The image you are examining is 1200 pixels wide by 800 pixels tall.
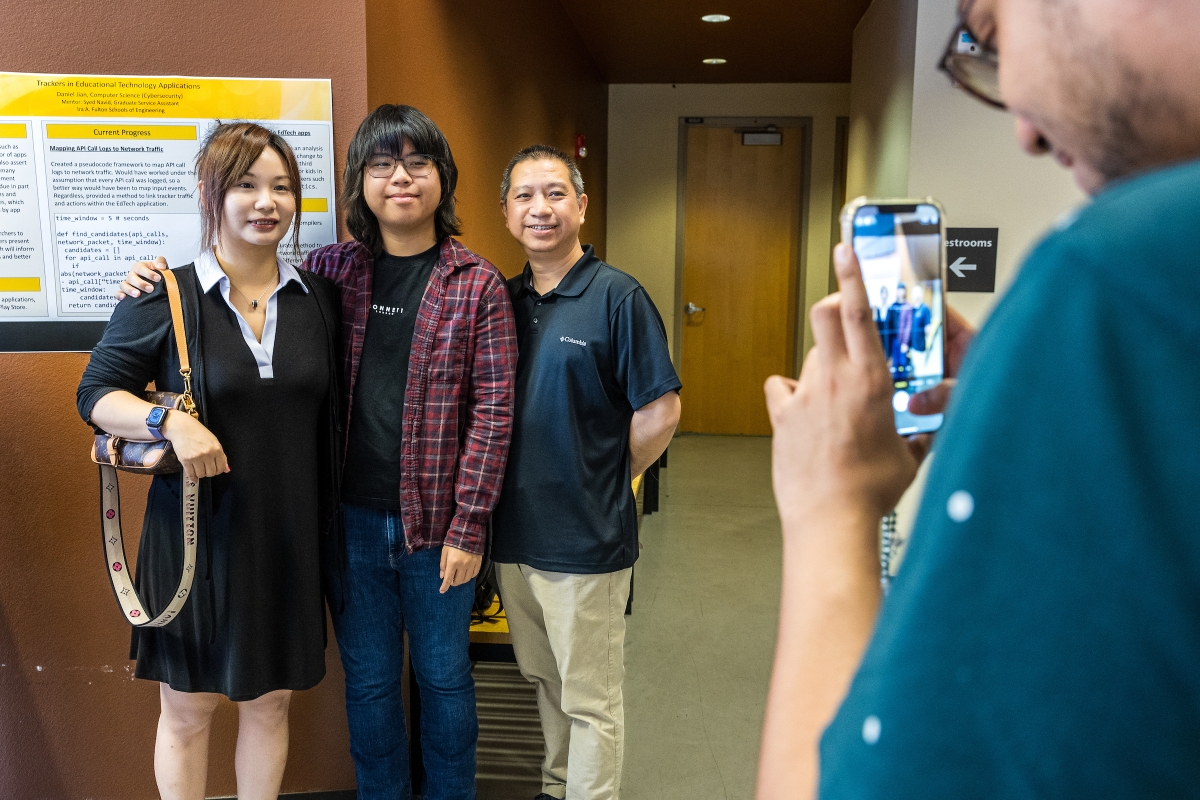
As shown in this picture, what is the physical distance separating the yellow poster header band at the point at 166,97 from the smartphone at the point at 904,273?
1.77 m

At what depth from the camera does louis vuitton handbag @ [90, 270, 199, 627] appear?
62.8 inches

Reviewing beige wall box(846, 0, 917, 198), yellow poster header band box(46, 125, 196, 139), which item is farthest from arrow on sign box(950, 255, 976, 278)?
yellow poster header band box(46, 125, 196, 139)

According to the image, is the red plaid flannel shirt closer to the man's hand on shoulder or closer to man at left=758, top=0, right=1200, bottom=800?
the man's hand on shoulder

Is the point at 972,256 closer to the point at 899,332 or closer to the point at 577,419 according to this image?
the point at 577,419

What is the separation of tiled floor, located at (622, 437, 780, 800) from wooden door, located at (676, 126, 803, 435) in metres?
2.11

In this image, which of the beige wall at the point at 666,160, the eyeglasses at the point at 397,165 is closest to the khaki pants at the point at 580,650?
the eyeglasses at the point at 397,165

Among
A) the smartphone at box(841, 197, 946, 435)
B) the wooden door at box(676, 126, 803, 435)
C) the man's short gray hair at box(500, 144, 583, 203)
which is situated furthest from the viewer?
→ the wooden door at box(676, 126, 803, 435)

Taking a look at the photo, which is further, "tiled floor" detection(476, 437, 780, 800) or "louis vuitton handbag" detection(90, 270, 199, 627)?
"tiled floor" detection(476, 437, 780, 800)

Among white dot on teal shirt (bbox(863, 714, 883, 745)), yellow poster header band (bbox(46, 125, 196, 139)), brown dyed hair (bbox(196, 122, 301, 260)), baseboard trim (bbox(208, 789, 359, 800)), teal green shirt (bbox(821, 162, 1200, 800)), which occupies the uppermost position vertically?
yellow poster header band (bbox(46, 125, 196, 139))

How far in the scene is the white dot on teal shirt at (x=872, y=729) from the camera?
0.29 metres

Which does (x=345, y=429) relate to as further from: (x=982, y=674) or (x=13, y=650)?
(x=982, y=674)

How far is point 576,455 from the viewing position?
2.01 meters

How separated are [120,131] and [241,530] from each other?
1.09 meters

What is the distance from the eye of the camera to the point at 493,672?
123 inches
